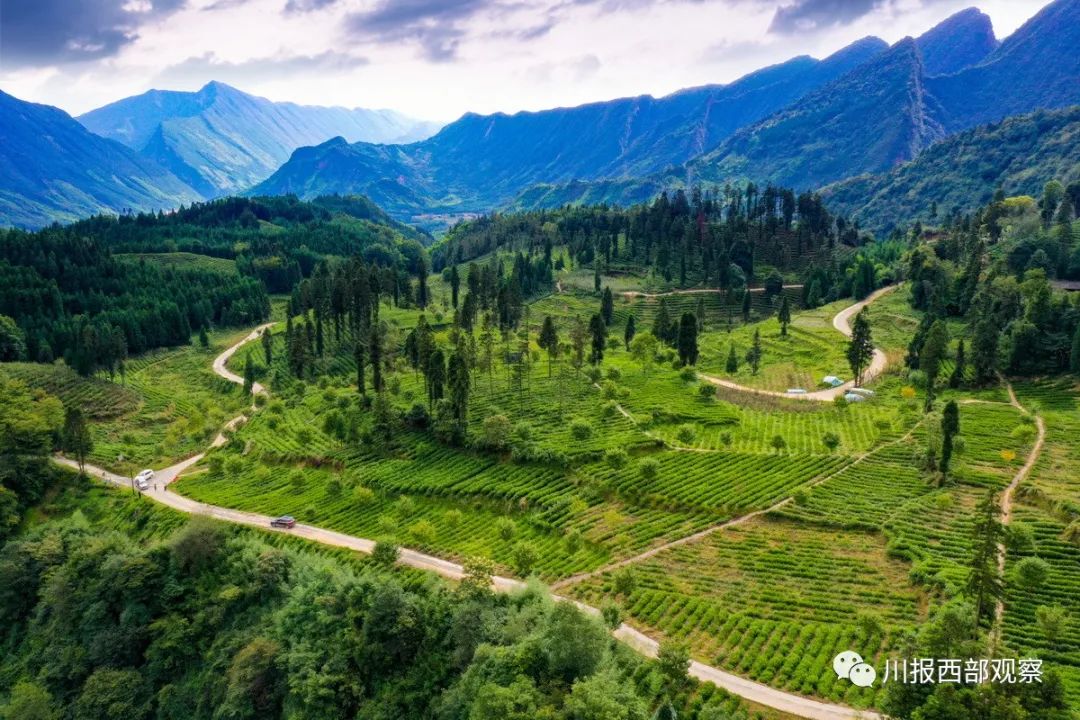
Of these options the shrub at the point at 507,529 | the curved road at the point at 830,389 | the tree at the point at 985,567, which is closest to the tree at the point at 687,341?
the curved road at the point at 830,389

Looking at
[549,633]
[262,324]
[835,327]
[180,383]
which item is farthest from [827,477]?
[262,324]

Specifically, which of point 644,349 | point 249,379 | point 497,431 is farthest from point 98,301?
point 644,349

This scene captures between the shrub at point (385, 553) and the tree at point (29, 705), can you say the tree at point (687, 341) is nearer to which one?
the shrub at point (385, 553)

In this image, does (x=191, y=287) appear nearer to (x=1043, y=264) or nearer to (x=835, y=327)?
(x=835, y=327)

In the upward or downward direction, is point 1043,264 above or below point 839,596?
above

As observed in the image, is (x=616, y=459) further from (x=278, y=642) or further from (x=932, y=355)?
(x=932, y=355)

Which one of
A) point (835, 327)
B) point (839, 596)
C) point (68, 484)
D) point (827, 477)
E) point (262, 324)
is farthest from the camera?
point (262, 324)
